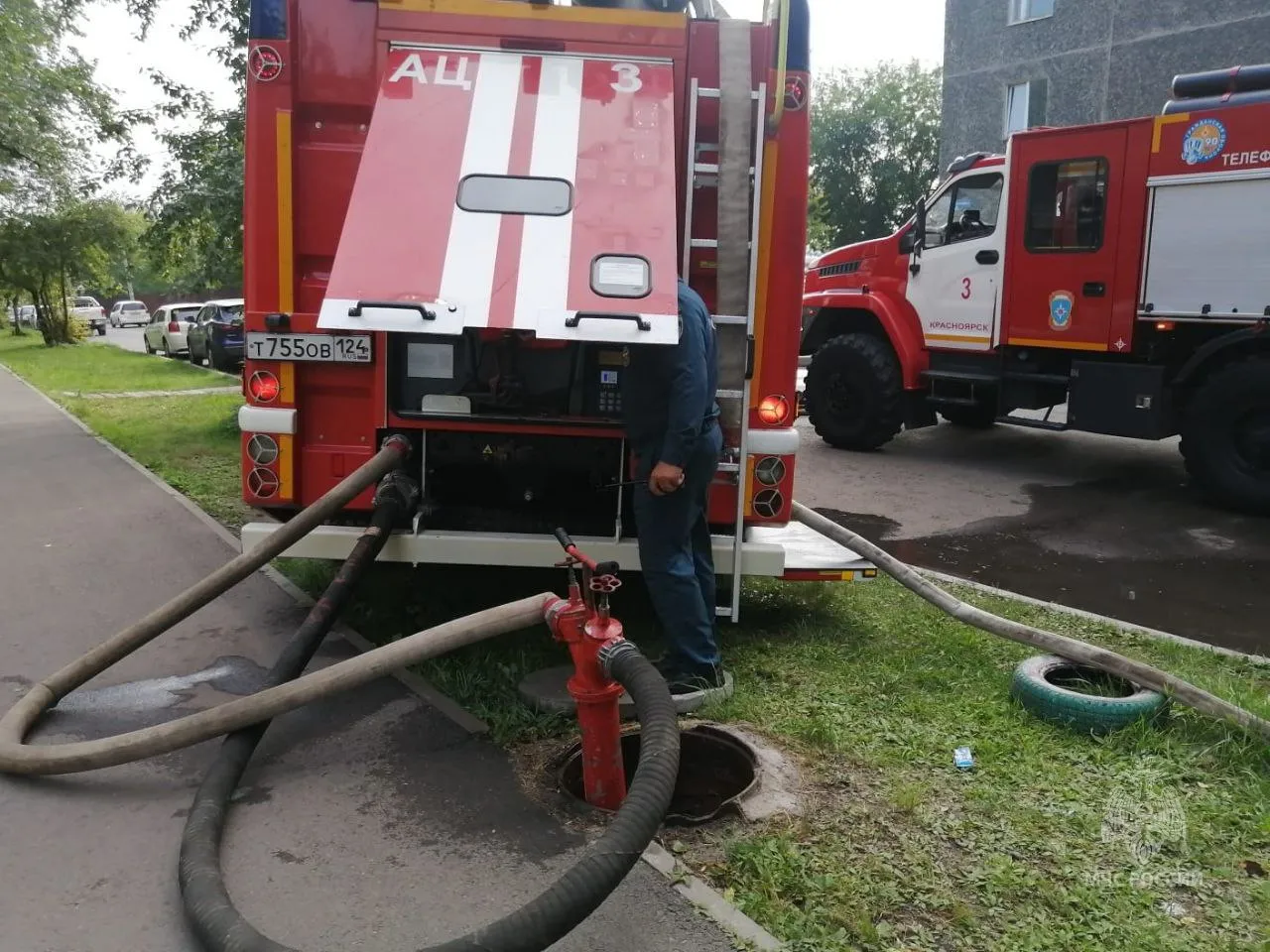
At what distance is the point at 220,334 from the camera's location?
839 inches

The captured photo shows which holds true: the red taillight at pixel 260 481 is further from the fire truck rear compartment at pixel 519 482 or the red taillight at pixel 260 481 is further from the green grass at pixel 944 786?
the green grass at pixel 944 786

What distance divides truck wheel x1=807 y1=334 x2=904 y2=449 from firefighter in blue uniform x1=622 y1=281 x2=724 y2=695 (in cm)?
688

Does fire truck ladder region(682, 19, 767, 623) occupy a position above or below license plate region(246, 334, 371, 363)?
above

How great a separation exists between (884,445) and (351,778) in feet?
29.5

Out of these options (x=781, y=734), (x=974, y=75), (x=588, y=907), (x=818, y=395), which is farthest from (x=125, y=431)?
(x=974, y=75)

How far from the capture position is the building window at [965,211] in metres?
10.1

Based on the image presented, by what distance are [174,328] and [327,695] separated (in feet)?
86.1

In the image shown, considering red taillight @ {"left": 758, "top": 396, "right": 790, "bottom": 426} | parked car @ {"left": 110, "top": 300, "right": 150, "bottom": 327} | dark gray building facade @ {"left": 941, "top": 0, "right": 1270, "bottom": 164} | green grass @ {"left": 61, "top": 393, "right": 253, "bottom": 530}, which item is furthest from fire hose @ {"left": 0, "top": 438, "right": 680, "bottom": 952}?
parked car @ {"left": 110, "top": 300, "right": 150, "bottom": 327}

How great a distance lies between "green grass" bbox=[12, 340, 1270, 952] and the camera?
3068 mm

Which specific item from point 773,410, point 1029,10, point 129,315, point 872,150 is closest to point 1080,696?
point 773,410

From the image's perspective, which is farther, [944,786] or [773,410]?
[773,410]

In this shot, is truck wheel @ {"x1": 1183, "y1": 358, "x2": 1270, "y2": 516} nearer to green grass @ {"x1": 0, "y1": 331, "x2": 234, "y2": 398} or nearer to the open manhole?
the open manhole

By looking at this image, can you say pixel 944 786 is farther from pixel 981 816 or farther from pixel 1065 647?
pixel 1065 647

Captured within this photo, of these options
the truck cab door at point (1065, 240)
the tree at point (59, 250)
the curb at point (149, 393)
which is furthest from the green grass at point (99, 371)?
the truck cab door at point (1065, 240)
